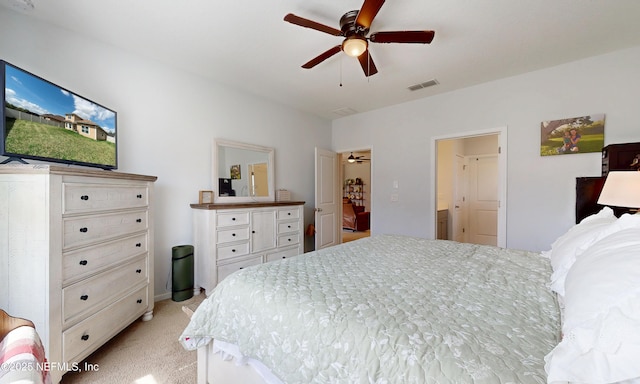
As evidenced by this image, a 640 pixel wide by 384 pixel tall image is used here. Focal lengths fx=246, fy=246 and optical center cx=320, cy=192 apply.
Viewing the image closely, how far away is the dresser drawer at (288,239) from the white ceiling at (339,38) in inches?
82.5

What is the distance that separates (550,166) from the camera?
2881 millimetres

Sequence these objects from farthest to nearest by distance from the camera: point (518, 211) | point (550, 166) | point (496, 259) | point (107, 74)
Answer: point (518, 211) → point (550, 166) → point (107, 74) → point (496, 259)

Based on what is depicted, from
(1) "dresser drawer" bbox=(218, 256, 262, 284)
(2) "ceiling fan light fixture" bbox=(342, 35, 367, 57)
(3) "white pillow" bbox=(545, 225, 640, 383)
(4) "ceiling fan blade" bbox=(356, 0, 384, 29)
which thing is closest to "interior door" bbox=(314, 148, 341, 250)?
(1) "dresser drawer" bbox=(218, 256, 262, 284)

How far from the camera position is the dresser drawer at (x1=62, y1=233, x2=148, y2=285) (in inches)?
58.2

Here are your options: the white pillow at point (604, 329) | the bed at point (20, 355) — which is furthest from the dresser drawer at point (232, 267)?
the white pillow at point (604, 329)

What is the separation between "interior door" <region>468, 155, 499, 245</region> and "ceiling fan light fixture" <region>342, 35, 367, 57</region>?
14.8 feet

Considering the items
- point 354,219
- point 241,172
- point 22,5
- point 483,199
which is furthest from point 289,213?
point 483,199

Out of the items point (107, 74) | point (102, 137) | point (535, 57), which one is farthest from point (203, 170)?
point (535, 57)

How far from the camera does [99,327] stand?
1.66 metres

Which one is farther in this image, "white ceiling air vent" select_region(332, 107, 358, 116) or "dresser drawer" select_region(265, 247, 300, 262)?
"white ceiling air vent" select_region(332, 107, 358, 116)

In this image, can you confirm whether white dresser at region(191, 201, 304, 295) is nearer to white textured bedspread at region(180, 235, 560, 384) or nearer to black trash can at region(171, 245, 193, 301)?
black trash can at region(171, 245, 193, 301)

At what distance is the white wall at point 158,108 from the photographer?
80.1 inches

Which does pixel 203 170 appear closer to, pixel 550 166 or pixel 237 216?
pixel 237 216

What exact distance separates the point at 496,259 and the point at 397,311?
116cm
